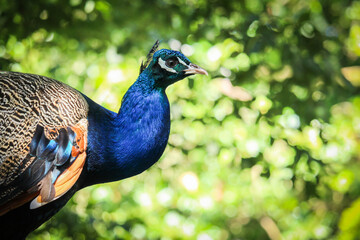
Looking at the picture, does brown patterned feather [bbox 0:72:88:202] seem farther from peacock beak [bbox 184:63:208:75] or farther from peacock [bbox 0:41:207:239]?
peacock beak [bbox 184:63:208:75]

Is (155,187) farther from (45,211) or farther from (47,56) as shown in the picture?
(45,211)

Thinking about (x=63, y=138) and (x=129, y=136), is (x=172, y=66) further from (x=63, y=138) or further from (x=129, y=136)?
(x=63, y=138)

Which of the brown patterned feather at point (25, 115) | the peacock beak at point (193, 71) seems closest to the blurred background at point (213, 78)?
the peacock beak at point (193, 71)

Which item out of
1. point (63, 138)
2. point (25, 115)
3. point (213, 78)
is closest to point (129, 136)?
point (63, 138)

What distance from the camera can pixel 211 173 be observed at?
3.70 m

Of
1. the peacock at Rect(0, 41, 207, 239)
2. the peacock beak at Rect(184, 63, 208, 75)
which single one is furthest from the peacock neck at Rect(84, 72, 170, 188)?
the peacock beak at Rect(184, 63, 208, 75)

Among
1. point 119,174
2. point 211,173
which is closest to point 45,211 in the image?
point 119,174

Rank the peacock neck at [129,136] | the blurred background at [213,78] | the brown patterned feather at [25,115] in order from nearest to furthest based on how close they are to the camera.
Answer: the brown patterned feather at [25,115] → the peacock neck at [129,136] → the blurred background at [213,78]

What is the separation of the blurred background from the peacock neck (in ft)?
2.67

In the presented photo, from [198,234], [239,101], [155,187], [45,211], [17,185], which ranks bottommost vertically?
[198,234]

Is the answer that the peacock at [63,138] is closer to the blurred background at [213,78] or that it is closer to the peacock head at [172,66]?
the peacock head at [172,66]

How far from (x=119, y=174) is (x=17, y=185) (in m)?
0.35

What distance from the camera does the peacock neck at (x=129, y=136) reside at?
149 centimetres

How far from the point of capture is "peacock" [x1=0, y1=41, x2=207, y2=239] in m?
1.35
